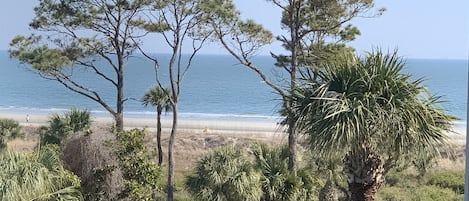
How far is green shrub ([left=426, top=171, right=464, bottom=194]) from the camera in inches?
477

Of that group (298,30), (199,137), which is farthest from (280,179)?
(199,137)

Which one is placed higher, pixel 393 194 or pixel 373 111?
pixel 373 111

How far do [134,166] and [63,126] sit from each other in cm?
328

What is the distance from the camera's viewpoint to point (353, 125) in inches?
187

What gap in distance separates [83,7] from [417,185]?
7.58 metres

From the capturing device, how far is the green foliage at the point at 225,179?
726 cm

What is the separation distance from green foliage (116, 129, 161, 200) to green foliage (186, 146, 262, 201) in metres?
0.68

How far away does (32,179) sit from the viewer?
5.16 m

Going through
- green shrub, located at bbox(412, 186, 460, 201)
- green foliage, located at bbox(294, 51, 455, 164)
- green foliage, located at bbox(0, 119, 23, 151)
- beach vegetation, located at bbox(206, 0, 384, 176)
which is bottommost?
green shrub, located at bbox(412, 186, 460, 201)

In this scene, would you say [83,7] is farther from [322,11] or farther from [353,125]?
[353,125]

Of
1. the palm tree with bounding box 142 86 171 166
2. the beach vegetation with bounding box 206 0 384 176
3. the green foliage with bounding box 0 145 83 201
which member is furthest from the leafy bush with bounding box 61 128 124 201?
the palm tree with bounding box 142 86 171 166

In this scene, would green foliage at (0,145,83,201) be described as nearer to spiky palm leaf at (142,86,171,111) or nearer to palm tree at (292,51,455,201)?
palm tree at (292,51,455,201)

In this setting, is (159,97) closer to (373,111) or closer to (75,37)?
(75,37)

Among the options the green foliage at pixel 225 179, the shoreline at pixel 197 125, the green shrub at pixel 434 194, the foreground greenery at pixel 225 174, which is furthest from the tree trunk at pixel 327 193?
the shoreline at pixel 197 125
